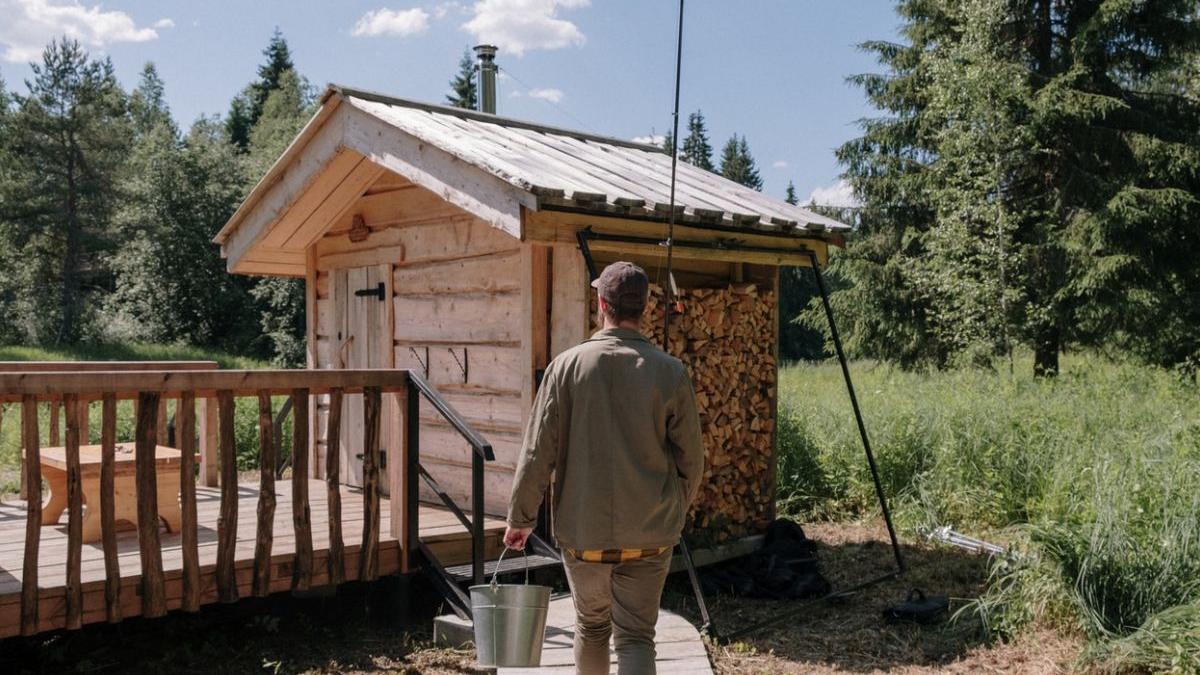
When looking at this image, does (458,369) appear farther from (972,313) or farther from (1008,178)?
(1008,178)

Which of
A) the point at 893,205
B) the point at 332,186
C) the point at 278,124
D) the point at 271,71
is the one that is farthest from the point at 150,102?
the point at 332,186

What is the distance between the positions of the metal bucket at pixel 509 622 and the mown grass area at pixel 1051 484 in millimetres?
2975

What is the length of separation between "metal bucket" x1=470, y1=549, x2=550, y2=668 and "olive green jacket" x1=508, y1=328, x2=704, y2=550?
1.47 ft

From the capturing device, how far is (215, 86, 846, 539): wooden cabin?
6.25 m

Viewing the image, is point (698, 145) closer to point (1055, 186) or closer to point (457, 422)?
point (1055, 186)

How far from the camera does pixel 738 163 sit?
65.0m

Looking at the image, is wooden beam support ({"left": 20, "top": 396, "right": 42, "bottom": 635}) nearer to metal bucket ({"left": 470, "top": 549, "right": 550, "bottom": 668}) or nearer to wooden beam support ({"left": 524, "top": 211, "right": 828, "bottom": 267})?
metal bucket ({"left": 470, "top": 549, "right": 550, "bottom": 668})

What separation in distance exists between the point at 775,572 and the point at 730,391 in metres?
1.39

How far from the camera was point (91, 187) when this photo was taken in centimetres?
3509

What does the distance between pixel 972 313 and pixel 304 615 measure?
13481 millimetres

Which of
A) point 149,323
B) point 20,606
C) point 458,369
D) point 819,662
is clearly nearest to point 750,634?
point 819,662

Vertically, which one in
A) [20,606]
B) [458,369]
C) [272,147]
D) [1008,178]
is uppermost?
[272,147]

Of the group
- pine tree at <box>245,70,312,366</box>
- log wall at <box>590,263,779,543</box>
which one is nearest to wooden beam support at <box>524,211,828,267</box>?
log wall at <box>590,263,779,543</box>

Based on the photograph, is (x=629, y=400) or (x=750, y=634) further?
(x=750, y=634)
